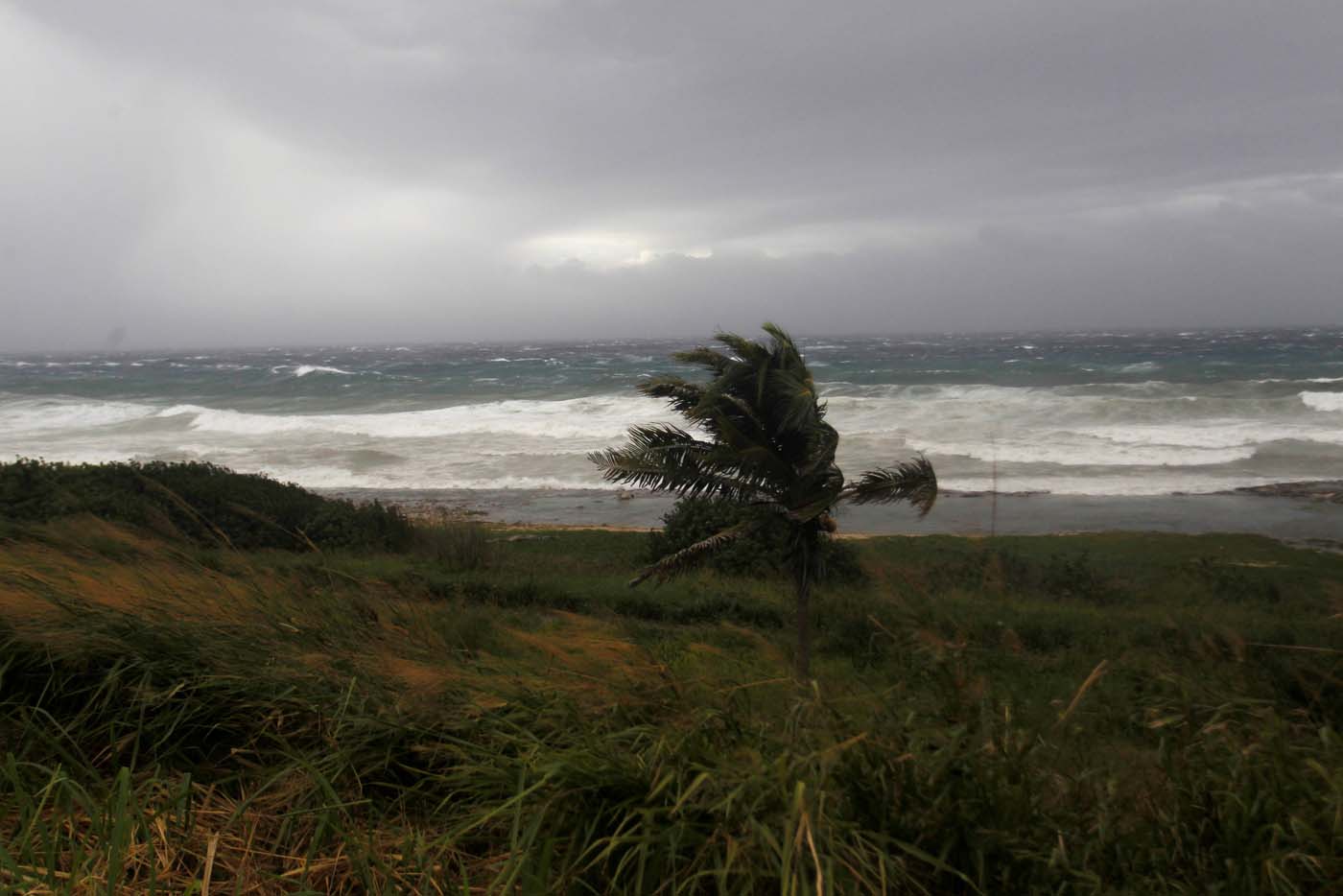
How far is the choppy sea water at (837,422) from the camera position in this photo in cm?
2812

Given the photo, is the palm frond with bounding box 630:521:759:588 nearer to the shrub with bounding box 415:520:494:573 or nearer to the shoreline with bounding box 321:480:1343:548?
the shrub with bounding box 415:520:494:573

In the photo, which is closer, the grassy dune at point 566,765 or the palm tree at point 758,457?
the grassy dune at point 566,765

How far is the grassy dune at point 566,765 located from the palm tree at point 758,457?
4344mm

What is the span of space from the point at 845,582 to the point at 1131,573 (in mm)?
5221

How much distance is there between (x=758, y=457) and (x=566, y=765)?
5.82 metres

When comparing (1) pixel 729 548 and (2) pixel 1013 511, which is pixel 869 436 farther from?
(1) pixel 729 548

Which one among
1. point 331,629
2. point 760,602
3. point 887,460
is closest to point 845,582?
point 760,602

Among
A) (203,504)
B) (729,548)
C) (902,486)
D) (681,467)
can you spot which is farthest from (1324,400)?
(203,504)

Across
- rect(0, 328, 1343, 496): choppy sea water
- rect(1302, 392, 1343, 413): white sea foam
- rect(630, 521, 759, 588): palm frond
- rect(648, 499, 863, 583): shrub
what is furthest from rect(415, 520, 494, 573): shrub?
rect(1302, 392, 1343, 413): white sea foam

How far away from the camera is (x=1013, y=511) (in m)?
22.0

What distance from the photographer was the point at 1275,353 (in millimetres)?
68438

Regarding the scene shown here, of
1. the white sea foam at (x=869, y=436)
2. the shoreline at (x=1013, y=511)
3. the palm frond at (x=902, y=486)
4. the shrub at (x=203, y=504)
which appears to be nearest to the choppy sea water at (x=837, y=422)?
the white sea foam at (x=869, y=436)

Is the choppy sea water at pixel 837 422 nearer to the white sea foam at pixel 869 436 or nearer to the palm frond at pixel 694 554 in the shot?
the white sea foam at pixel 869 436

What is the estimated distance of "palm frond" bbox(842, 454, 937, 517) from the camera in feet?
24.1
